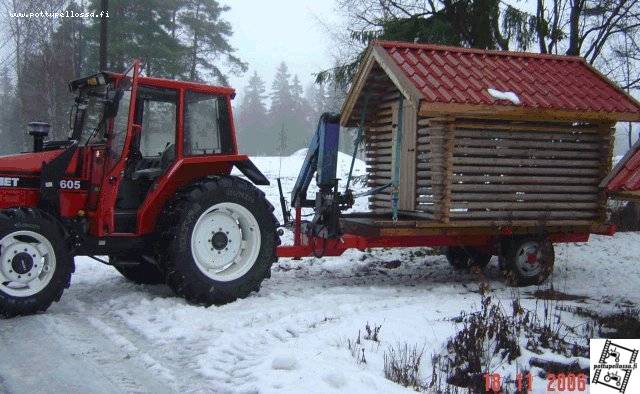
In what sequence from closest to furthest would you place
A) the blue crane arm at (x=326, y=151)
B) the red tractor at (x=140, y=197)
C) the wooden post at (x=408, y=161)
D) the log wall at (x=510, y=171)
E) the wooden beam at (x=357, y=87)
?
the red tractor at (x=140, y=197)
the log wall at (x=510, y=171)
the blue crane arm at (x=326, y=151)
the wooden beam at (x=357, y=87)
the wooden post at (x=408, y=161)

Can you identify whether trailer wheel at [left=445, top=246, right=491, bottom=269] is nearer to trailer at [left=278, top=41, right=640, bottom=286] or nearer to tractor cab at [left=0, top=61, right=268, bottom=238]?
trailer at [left=278, top=41, right=640, bottom=286]

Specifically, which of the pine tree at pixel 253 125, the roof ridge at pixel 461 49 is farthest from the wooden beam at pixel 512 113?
the pine tree at pixel 253 125

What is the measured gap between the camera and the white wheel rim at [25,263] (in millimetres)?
5773

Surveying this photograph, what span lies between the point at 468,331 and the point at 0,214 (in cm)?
442

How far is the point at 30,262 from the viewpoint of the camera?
5852mm

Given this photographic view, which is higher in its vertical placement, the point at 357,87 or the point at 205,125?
the point at 357,87

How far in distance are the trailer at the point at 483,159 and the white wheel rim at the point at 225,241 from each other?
555 mm

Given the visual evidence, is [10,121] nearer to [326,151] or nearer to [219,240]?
[326,151]

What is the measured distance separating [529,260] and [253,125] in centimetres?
6100

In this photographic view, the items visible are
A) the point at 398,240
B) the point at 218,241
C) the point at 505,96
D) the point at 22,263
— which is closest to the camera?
the point at 22,263

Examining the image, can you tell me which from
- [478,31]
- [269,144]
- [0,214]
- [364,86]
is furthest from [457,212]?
[269,144]

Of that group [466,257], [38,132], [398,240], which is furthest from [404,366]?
[466,257]

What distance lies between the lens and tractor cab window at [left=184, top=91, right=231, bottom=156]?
23.0 feet

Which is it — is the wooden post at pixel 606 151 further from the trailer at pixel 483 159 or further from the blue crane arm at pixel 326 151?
the blue crane arm at pixel 326 151
